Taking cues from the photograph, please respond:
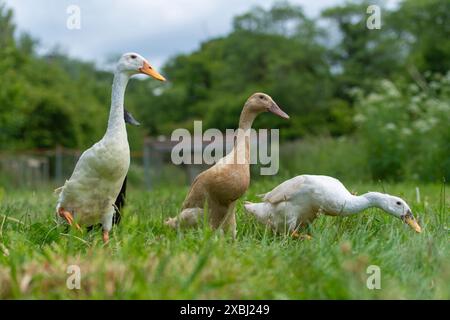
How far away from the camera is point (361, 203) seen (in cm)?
388

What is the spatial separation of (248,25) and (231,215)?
3553 centimetres

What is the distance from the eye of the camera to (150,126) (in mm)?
42312

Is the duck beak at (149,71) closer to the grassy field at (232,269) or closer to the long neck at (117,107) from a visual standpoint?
the long neck at (117,107)

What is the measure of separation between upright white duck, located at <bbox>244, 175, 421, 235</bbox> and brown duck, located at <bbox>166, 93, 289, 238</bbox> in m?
0.27

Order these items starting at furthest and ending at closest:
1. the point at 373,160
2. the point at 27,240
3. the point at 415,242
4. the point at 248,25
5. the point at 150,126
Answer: the point at 150,126, the point at 248,25, the point at 373,160, the point at 27,240, the point at 415,242

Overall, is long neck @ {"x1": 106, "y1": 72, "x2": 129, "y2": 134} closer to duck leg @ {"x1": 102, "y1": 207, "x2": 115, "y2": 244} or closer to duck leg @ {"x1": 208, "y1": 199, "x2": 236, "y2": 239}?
duck leg @ {"x1": 102, "y1": 207, "x2": 115, "y2": 244}

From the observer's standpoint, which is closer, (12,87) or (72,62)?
(12,87)

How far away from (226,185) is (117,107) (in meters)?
0.90

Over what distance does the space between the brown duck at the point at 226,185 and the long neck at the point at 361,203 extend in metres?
0.64

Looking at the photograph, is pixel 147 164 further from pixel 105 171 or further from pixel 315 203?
pixel 315 203

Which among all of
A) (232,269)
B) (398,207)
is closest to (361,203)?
(398,207)

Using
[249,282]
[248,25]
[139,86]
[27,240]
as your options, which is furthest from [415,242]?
[139,86]

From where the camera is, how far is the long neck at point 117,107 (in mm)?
4117
